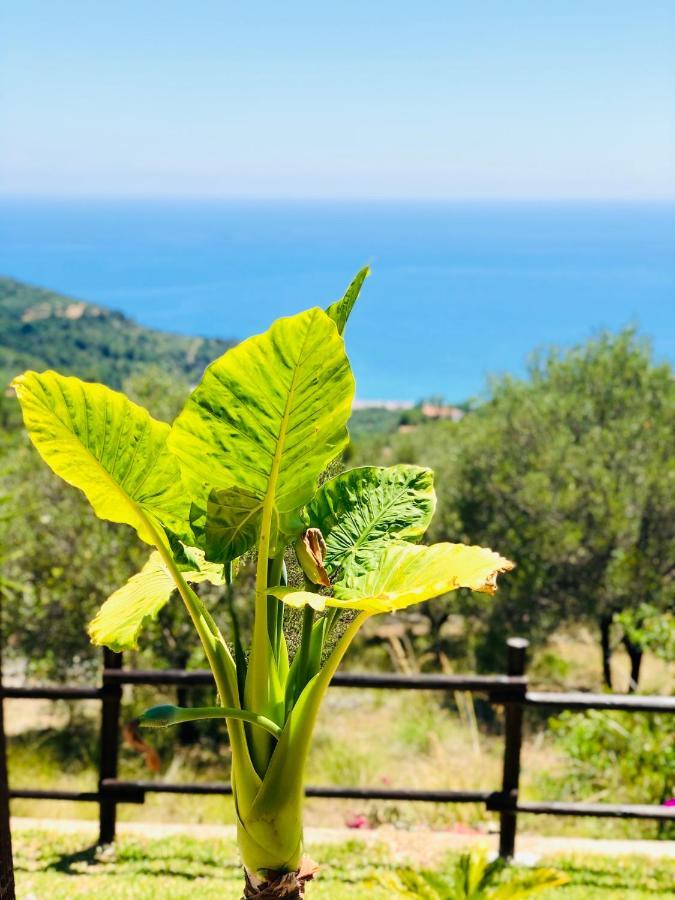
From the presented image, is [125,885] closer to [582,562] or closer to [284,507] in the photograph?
[284,507]

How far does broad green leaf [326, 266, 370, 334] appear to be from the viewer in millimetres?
1937

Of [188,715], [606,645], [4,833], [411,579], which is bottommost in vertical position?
[606,645]

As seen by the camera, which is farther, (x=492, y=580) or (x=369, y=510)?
(x=369, y=510)

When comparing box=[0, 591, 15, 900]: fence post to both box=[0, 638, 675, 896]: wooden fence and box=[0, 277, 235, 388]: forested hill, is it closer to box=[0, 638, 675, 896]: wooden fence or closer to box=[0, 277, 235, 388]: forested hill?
box=[0, 638, 675, 896]: wooden fence

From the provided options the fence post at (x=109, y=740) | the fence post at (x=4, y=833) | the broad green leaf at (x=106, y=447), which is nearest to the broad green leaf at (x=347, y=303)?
the broad green leaf at (x=106, y=447)

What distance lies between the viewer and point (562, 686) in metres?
12.1

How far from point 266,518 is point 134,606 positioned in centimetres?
51

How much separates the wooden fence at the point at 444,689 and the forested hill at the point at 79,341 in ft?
103

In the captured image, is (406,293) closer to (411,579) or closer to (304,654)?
(304,654)

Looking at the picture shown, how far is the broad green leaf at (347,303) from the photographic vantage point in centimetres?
194

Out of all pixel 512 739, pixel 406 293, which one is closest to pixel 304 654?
pixel 512 739

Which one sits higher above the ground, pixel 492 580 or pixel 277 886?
pixel 492 580

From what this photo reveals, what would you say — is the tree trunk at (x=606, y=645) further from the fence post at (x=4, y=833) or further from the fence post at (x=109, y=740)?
the fence post at (x=4, y=833)

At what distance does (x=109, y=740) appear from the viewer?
3.89 m
